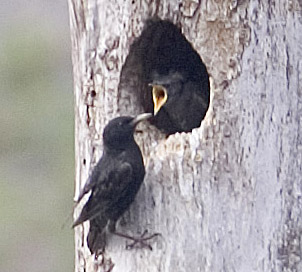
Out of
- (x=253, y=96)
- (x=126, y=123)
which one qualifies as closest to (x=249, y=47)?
(x=253, y=96)

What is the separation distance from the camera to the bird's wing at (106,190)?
4.14m

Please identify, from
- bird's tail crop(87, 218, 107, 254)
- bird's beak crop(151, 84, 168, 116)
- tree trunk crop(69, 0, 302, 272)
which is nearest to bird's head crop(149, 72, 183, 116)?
bird's beak crop(151, 84, 168, 116)

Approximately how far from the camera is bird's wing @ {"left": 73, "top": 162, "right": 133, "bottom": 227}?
4.14m

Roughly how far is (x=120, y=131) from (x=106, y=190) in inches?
8.3

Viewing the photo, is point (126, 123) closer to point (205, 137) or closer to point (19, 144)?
point (205, 137)

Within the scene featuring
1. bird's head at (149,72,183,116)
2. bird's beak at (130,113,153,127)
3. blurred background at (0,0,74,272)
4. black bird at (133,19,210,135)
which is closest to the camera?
bird's beak at (130,113,153,127)

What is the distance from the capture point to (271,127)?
4.09 meters

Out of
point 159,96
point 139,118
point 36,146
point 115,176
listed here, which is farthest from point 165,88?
point 36,146

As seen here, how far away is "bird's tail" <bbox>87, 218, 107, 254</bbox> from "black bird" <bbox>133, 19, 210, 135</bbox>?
43 centimetres

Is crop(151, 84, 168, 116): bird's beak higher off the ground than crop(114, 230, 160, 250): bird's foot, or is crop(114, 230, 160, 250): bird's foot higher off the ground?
crop(151, 84, 168, 116): bird's beak

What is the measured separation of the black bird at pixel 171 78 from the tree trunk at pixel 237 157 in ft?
0.56

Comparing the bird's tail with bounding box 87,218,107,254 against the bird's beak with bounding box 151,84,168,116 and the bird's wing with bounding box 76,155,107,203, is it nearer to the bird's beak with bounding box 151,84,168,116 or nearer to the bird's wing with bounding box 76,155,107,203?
the bird's wing with bounding box 76,155,107,203

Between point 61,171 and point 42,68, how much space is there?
0.95 metres

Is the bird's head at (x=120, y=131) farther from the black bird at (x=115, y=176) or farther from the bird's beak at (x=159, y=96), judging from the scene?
the bird's beak at (x=159, y=96)
